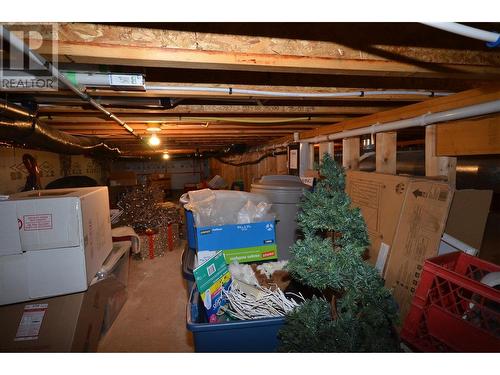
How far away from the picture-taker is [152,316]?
2.57 meters

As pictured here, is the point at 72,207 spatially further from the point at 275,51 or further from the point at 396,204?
the point at 396,204

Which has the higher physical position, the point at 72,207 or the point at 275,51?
the point at 275,51

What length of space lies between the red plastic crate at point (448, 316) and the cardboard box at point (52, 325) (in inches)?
Answer: 69.4

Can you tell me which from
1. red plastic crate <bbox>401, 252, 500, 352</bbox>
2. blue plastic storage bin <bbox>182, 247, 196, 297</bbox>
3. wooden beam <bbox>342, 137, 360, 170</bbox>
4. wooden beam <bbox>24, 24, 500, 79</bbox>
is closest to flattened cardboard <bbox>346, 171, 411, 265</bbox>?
wooden beam <bbox>342, 137, 360, 170</bbox>

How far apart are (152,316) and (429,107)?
118 inches

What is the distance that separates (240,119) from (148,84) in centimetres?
101

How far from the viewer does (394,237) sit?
71.1 inches

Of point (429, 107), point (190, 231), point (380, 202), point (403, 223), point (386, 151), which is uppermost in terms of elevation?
point (429, 107)

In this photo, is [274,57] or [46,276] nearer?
[274,57]

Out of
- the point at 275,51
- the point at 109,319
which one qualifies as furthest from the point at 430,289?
the point at 109,319

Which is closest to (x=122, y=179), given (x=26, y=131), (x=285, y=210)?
(x=26, y=131)

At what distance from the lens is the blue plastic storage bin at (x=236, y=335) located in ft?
3.82

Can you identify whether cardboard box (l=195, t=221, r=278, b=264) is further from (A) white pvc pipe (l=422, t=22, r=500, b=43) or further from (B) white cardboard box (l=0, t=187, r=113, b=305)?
(A) white pvc pipe (l=422, t=22, r=500, b=43)

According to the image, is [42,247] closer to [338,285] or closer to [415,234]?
[338,285]
